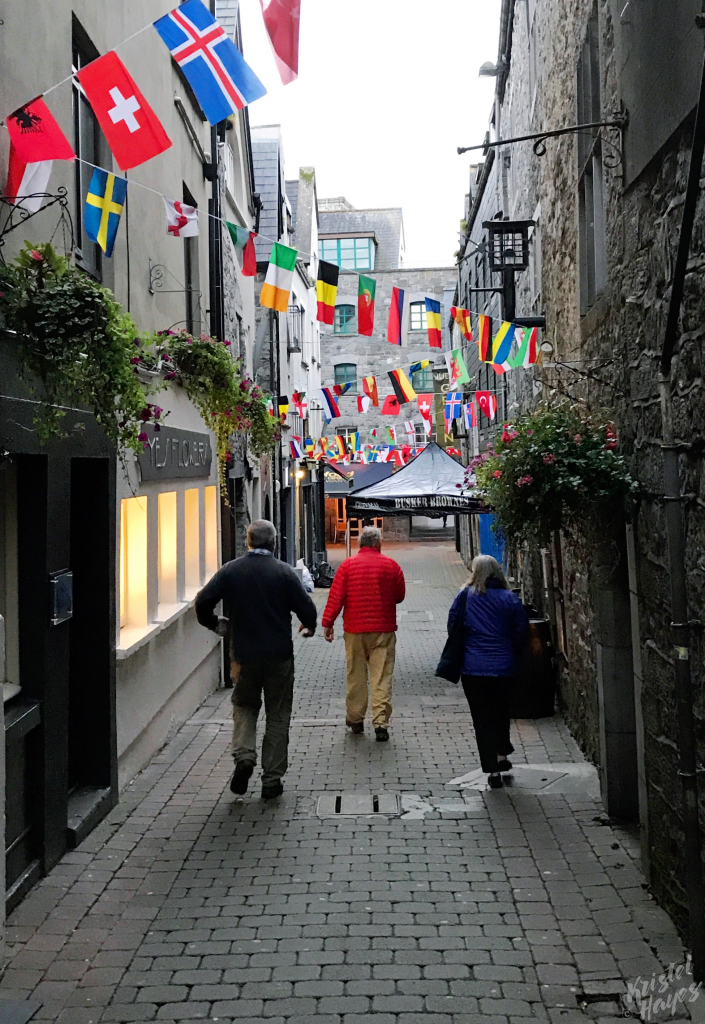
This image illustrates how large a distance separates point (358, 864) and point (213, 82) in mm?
4579

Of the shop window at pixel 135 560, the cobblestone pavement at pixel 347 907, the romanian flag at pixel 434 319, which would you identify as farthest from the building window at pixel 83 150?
the romanian flag at pixel 434 319

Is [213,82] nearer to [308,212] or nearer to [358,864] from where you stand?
[358,864]

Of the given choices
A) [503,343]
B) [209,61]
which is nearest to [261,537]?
[209,61]

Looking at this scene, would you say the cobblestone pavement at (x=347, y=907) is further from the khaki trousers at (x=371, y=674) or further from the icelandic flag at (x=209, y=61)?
the icelandic flag at (x=209, y=61)

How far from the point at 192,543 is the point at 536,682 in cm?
427

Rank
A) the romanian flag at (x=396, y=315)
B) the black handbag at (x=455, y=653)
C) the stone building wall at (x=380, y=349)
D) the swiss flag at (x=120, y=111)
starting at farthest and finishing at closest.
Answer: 1. the stone building wall at (x=380, y=349)
2. the romanian flag at (x=396, y=315)
3. the black handbag at (x=455, y=653)
4. the swiss flag at (x=120, y=111)

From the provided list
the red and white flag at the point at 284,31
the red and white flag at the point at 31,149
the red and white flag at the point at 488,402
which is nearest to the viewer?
the red and white flag at the point at 31,149

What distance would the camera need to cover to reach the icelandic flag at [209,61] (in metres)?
5.36

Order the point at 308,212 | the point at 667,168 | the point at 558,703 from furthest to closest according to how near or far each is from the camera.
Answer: the point at 308,212
the point at 558,703
the point at 667,168

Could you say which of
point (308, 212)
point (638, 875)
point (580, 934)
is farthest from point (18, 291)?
point (308, 212)

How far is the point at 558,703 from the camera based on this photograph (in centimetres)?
956

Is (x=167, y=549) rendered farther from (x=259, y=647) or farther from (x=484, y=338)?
(x=484, y=338)

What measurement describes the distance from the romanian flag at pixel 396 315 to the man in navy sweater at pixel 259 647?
375cm

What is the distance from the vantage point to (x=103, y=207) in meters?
6.16
